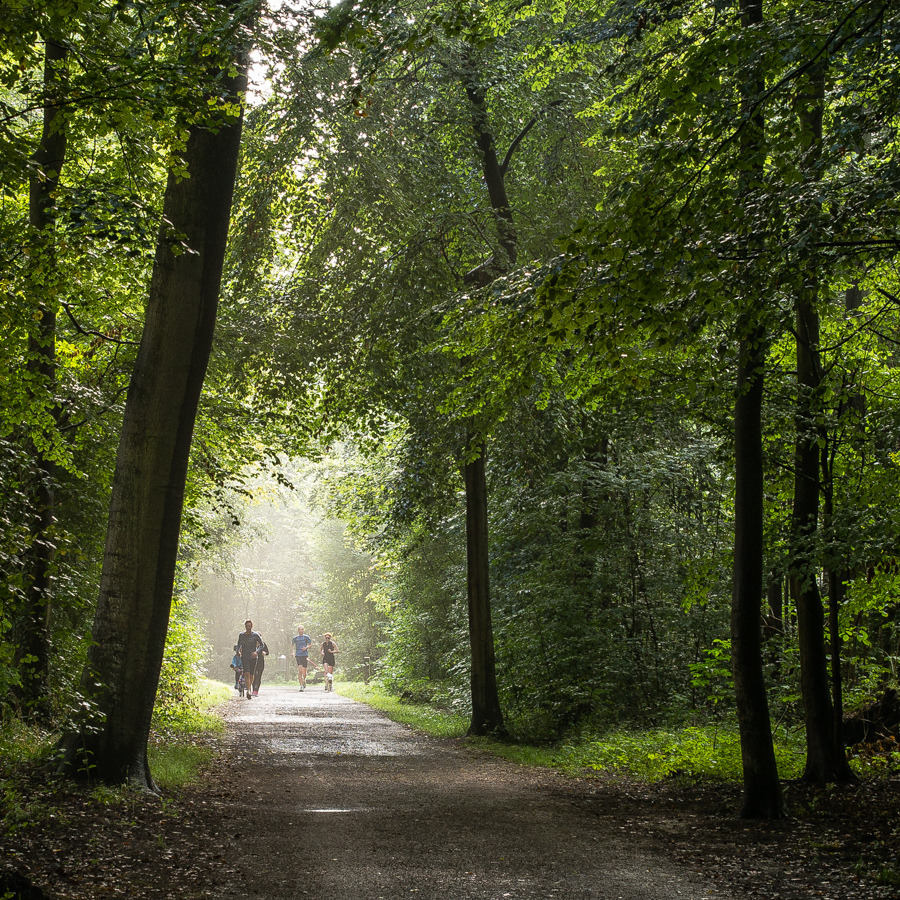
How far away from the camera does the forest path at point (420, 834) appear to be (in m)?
5.25

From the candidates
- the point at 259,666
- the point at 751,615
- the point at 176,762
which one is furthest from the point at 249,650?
the point at 751,615

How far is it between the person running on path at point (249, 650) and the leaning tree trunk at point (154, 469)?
14711 mm

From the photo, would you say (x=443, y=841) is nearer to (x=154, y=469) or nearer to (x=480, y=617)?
(x=154, y=469)

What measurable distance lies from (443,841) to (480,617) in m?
7.13

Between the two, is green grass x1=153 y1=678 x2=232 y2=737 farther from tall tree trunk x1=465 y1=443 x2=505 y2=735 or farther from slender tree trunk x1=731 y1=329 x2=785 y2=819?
slender tree trunk x1=731 y1=329 x2=785 y2=819

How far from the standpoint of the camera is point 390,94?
41.5ft

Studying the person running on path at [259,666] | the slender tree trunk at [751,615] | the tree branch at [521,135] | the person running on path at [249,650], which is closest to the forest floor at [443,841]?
the slender tree trunk at [751,615]

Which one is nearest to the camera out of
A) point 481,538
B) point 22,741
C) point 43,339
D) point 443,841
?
point 443,841

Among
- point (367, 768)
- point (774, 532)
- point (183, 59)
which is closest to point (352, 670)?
point (367, 768)

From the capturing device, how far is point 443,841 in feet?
21.0

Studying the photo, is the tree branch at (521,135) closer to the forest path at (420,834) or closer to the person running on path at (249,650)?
the forest path at (420,834)

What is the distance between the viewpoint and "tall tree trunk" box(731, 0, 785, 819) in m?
7.16

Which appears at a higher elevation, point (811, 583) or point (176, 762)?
point (811, 583)

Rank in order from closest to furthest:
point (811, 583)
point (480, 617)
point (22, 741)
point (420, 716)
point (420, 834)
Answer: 1. point (420, 834)
2. point (811, 583)
3. point (22, 741)
4. point (480, 617)
5. point (420, 716)
